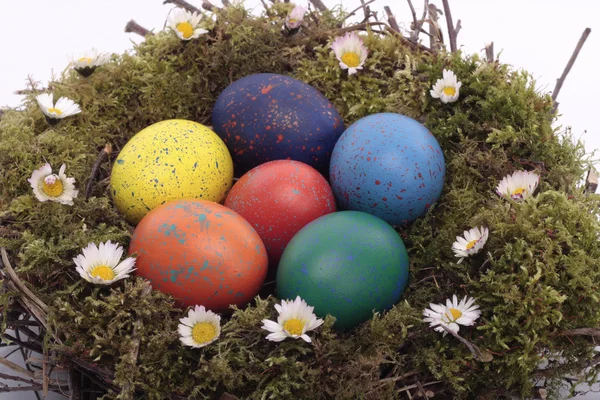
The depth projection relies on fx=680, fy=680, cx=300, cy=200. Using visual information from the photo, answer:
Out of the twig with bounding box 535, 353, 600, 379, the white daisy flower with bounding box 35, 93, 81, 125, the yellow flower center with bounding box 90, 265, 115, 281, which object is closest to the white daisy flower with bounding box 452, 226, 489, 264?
the twig with bounding box 535, 353, 600, 379

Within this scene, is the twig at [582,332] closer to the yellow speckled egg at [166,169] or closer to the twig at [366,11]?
the yellow speckled egg at [166,169]

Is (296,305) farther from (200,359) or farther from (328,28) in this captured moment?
(328,28)

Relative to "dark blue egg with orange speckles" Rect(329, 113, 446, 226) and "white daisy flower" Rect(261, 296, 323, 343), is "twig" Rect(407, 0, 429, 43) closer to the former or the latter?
"dark blue egg with orange speckles" Rect(329, 113, 446, 226)

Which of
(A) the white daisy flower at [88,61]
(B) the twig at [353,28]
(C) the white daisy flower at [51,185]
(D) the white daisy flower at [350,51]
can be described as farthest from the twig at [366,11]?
(C) the white daisy flower at [51,185]

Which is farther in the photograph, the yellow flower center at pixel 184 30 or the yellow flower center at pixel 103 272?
the yellow flower center at pixel 184 30

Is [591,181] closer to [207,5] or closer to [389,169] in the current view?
[389,169]

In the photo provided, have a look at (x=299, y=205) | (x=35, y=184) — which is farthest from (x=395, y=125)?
(x=35, y=184)
